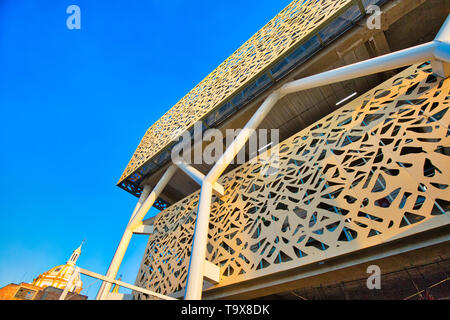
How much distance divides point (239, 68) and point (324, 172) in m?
6.24

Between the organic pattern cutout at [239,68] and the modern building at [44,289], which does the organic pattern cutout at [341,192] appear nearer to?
the organic pattern cutout at [239,68]

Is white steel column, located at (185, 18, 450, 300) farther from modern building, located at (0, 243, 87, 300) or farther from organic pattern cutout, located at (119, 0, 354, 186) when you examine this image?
modern building, located at (0, 243, 87, 300)

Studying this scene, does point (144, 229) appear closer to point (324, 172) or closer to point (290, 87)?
point (324, 172)

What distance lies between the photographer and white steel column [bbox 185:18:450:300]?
15.7 feet

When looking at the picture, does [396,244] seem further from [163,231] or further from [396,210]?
[163,231]

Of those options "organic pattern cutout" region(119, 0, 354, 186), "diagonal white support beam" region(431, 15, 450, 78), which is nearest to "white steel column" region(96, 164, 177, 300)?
"organic pattern cutout" region(119, 0, 354, 186)

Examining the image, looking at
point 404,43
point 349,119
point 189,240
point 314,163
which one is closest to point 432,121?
point 349,119

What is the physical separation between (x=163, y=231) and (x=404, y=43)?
35.0ft

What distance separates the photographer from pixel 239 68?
10195 mm

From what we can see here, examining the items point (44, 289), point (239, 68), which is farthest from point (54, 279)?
point (239, 68)

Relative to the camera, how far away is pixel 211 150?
36.1 feet

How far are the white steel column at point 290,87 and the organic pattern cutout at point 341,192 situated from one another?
0.82 metres

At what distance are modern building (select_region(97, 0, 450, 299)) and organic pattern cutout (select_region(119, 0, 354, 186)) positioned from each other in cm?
10

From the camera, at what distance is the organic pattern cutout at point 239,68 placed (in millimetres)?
7953
